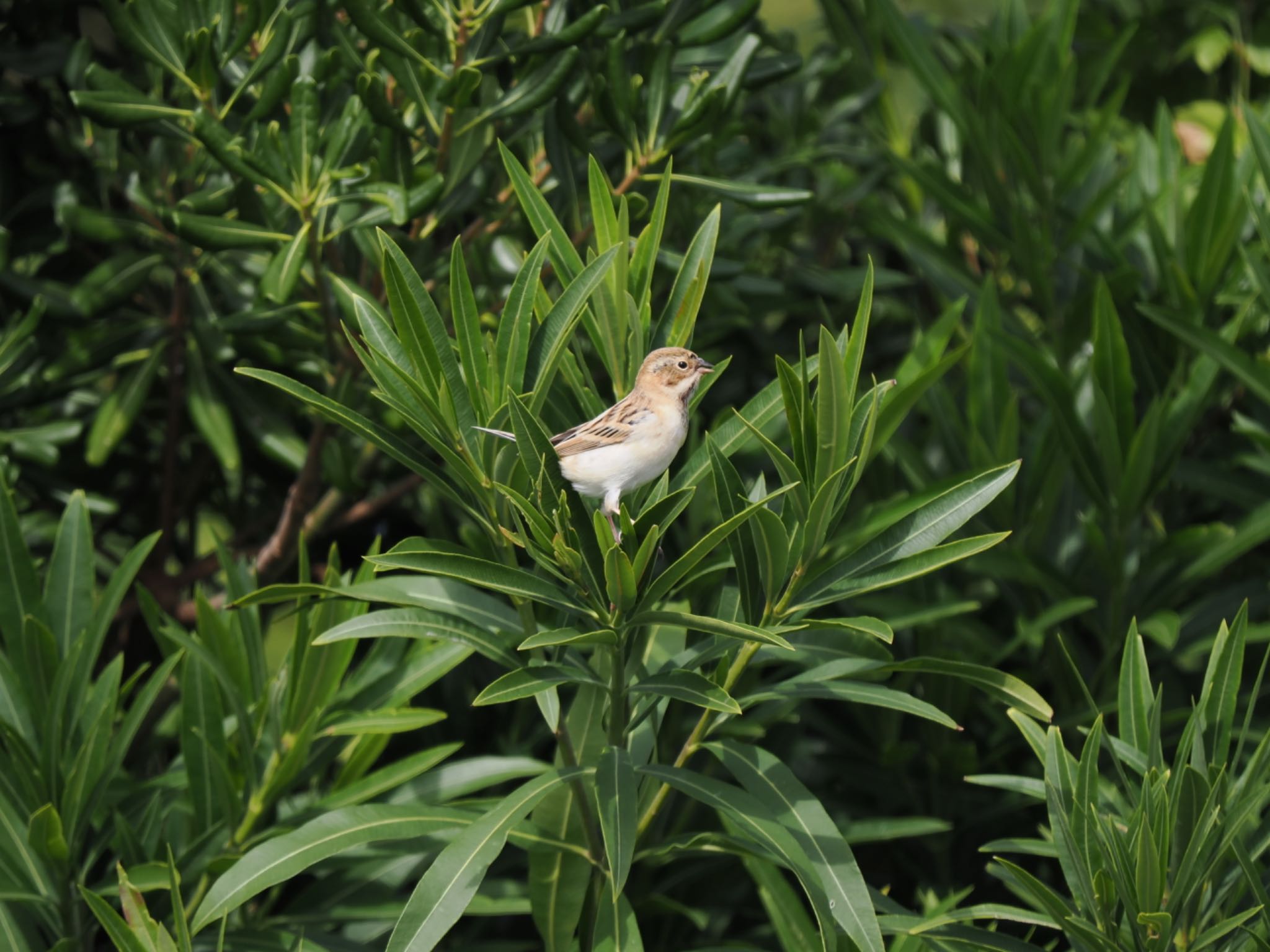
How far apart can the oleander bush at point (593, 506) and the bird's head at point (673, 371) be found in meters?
0.04

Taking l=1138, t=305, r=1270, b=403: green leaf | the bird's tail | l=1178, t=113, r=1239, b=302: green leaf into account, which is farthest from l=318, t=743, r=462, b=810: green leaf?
l=1178, t=113, r=1239, b=302: green leaf

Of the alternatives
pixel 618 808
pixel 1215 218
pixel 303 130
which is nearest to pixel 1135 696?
pixel 618 808

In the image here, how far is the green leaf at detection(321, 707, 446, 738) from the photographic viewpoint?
2.00 m

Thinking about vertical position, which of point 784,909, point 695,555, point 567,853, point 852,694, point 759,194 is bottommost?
point 784,909

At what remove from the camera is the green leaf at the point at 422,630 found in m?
1.67

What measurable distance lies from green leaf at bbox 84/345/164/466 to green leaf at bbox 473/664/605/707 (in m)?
1.21

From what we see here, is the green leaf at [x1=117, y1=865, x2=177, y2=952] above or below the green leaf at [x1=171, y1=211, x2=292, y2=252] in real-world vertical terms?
below

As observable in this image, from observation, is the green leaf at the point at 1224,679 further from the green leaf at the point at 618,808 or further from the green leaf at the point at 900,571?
the green leaf at the point at 618,808

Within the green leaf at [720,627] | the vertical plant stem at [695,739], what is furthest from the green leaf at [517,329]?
the vertical plant stem at [695,739]

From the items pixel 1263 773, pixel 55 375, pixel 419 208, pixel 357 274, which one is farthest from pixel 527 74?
pixel 1263 773

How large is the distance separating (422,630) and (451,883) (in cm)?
33

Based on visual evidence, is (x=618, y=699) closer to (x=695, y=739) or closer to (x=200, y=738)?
(x=695, y=739)

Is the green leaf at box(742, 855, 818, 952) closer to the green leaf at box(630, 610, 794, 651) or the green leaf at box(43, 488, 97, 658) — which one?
the green leaf at box(630, 610, 794, 651)

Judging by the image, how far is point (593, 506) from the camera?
184cm
